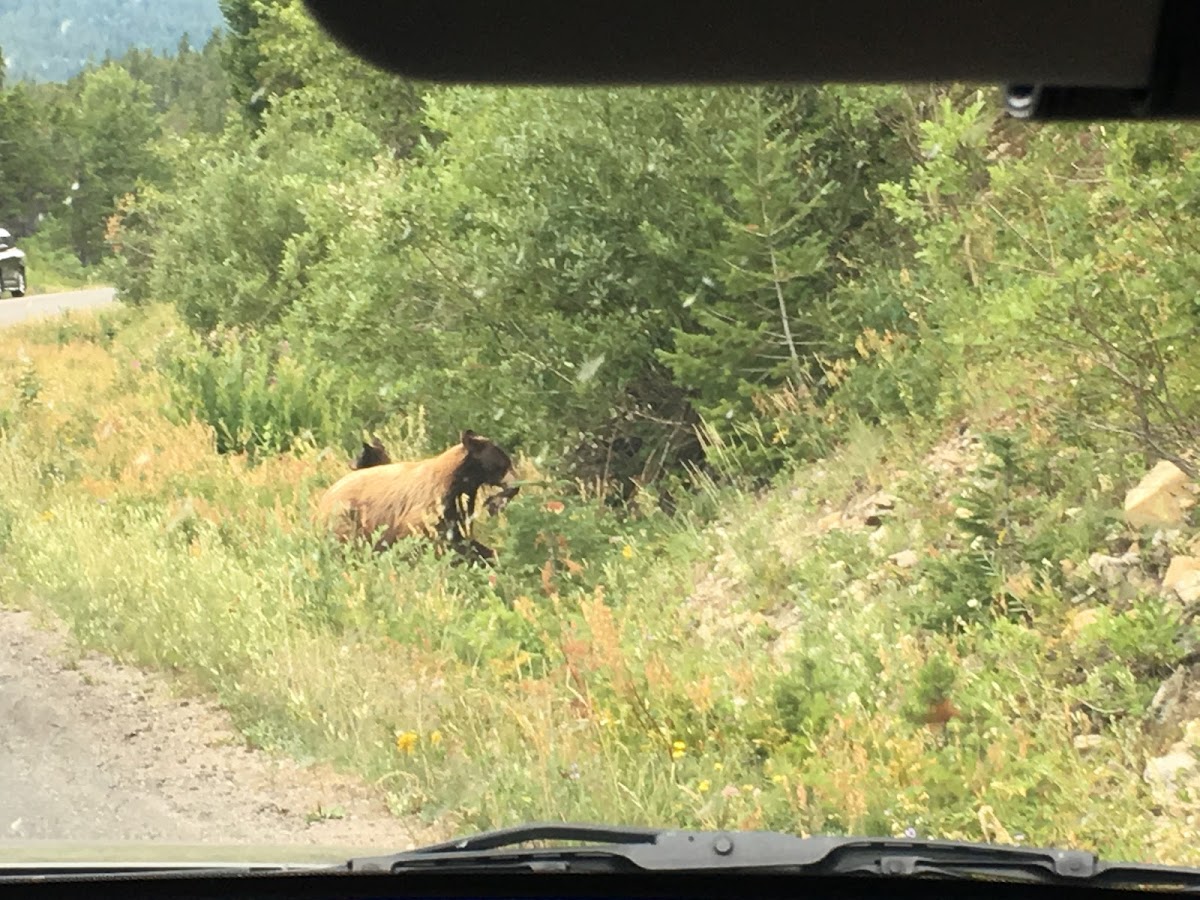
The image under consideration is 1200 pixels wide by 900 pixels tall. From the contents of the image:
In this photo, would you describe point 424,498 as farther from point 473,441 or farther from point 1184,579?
point 1184,579

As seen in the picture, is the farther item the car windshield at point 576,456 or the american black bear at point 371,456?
the american black bear at point 371,456

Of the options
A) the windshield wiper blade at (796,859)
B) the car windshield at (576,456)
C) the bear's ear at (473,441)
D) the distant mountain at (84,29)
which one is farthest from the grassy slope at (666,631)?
the windshield wiper blade at (796,859)

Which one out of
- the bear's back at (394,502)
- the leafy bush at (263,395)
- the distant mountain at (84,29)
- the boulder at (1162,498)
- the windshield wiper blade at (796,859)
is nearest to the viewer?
the windshield wiper blade at (796,859)

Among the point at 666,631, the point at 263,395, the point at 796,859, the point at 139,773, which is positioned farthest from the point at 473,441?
the point at 796,859

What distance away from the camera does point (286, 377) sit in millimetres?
4098

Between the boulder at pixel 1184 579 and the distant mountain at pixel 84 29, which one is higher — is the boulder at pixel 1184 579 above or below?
below

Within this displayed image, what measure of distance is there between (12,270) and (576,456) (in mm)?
1669

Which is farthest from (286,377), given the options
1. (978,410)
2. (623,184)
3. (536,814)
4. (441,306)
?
(978,410)

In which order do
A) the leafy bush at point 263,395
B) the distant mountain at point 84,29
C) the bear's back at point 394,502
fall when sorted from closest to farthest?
the distant mountain at point 84,29
the bear's back at point 394,502
the leafy bush at point 263,395

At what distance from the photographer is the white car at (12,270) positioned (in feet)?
12.8

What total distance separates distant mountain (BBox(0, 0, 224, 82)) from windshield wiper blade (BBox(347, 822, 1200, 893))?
2.48m

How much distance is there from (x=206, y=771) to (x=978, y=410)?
2160 millimetres

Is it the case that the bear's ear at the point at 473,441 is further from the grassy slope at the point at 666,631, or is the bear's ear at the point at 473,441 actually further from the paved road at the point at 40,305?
the paved road at the point at 40,305

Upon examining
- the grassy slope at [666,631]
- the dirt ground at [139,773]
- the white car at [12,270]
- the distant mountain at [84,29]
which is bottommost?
the dirt ground at [139,773]
